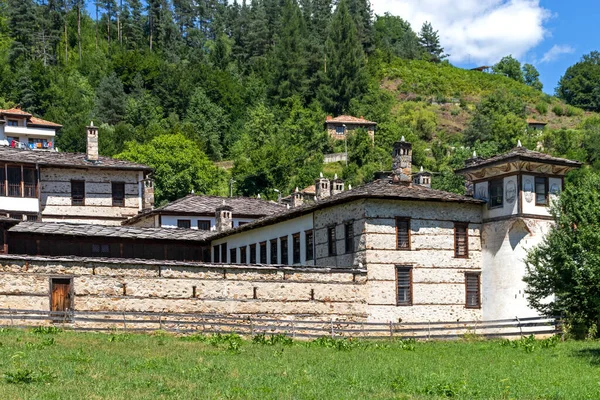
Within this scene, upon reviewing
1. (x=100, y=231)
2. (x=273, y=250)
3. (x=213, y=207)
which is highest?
(x=213, y=207)

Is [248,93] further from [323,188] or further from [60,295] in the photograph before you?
[60,295]

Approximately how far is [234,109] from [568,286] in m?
97.7

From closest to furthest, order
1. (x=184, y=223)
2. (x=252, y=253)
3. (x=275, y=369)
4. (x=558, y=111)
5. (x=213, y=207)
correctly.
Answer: (x=275, y=369), (x=252, y=253), (x=184, y=223), (x=213, y=207), (x=558, y=111)

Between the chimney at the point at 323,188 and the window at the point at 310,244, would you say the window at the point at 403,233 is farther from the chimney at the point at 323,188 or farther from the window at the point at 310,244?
the chimney at the point at 323,188

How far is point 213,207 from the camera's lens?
61.5 metres

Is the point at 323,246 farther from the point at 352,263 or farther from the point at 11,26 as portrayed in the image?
the point at 11,26

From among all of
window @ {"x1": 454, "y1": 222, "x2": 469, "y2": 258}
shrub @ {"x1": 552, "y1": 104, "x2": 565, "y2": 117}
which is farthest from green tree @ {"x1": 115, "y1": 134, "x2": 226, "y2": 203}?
shrub @ {"x1": 552, "y1": 104, "x2": 565, "y2": 117}

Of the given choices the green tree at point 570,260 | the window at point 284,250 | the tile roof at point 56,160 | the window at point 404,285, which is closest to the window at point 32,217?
the tile roof at point 56,160

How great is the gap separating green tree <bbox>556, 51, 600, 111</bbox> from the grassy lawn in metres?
146

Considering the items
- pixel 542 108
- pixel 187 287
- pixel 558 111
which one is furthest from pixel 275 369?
pixel 558 111

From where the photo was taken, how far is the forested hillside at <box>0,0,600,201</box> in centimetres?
10088

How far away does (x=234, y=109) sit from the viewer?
13262 cm

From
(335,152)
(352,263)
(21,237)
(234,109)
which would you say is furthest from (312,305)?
(234,109)

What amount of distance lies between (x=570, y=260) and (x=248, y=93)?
10458 centimetres
